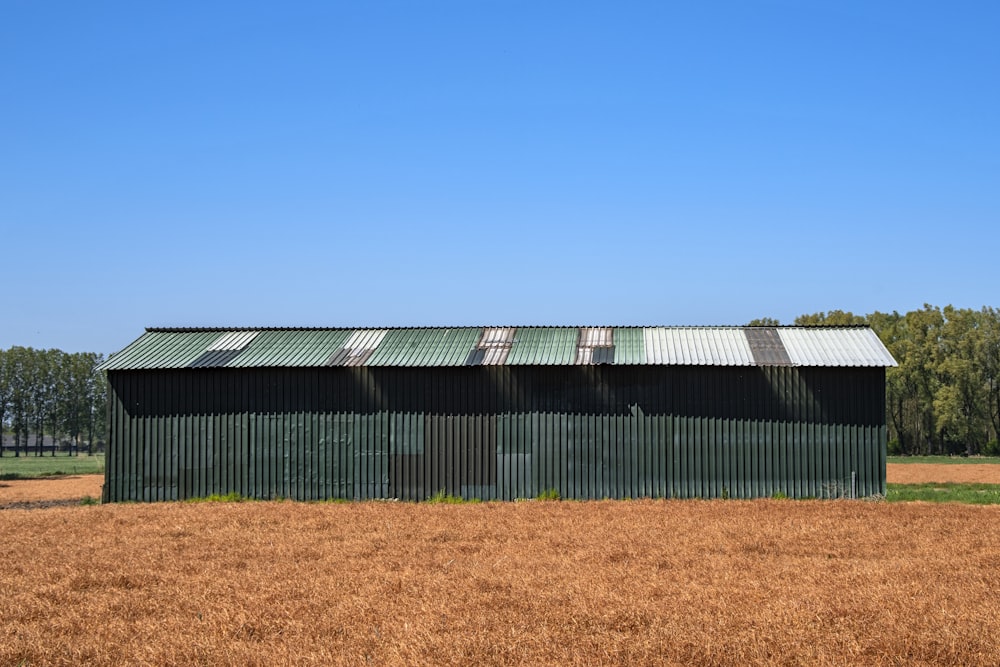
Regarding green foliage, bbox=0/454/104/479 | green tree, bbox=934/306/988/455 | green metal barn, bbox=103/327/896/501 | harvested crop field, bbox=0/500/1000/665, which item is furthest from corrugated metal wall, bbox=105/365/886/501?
green tree, bbox=934/306/988/455

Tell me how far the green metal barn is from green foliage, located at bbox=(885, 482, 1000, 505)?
381 cm

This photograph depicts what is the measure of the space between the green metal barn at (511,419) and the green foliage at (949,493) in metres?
3.81

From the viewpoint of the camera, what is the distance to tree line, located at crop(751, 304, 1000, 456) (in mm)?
90625

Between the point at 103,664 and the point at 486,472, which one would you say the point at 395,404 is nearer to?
the point at 486,472

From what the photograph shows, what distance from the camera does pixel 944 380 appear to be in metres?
92.7

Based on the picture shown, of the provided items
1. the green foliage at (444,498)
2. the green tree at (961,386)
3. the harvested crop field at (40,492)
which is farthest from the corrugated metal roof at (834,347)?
the green tree at (961,386)

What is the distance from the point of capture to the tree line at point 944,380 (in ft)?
297

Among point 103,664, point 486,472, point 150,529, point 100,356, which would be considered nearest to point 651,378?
point 486,472

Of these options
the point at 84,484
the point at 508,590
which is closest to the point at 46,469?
the point at 84,484

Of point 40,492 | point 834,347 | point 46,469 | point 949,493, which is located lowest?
point 46,469

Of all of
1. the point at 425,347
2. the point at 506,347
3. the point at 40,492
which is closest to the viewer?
the point at 506,347

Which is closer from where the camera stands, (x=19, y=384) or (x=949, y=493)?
(x=949, y=493)

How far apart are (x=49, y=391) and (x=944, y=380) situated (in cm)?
12001

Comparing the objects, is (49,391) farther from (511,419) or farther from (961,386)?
(511,419)
